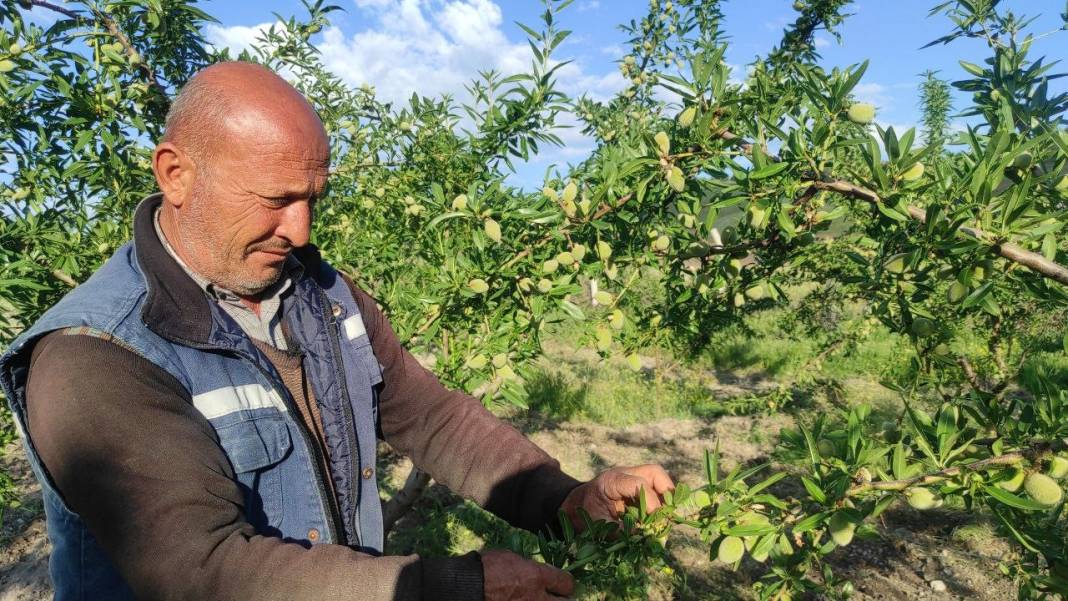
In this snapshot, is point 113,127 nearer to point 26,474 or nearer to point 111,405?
point 111,405

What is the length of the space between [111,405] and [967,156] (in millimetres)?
1545

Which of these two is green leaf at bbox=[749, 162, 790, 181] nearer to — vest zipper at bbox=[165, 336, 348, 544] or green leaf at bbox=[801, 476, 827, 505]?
green leaf at bbox=[801, 476, 827, 505]

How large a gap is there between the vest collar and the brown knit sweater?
9 centimetres

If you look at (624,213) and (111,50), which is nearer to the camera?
(624,213)

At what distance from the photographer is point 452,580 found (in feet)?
3.35

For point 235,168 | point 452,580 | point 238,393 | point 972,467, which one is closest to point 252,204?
point 235,168

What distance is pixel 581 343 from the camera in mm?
1961

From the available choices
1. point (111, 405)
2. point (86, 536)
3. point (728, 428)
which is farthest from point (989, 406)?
point (728, 428)

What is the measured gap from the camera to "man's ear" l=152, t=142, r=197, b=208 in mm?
1250

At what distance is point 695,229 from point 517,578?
958 millimetres

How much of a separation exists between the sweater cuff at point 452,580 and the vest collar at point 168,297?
578 millimetres

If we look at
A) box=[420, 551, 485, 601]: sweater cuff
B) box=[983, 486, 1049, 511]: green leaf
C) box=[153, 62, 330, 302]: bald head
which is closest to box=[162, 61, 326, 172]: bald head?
box=[153, 62, 330, 302]: bald head

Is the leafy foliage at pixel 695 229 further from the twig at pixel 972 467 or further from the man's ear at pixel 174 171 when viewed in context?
the man's ear at pixel 174 171

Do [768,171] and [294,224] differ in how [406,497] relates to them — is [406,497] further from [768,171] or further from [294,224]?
[768,171]
